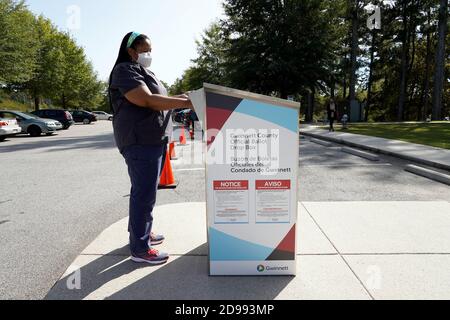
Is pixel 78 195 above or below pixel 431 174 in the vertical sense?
below

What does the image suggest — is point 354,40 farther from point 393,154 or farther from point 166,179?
point 166,179

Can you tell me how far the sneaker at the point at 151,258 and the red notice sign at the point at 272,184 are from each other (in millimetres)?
1139

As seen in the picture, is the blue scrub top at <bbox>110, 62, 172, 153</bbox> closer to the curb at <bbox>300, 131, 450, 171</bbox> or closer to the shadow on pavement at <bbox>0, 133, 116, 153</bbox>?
the curb at <bbox>300, 131, 450, 171</bbox>

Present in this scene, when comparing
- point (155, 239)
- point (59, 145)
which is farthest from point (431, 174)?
point (59, 145)

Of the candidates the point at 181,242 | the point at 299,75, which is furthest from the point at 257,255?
the point at 299,75

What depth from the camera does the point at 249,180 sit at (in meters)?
2.71

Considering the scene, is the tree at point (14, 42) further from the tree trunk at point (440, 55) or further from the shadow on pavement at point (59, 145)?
the tree trunk at point (440, 55)

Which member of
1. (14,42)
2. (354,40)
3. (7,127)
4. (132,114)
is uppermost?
(354,40)

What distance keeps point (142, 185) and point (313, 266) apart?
1.65m

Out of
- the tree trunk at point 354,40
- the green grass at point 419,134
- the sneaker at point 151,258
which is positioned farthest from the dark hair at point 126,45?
the tree trunk at point 354,40

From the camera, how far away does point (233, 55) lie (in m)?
27.6

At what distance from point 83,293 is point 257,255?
1394 millimetres

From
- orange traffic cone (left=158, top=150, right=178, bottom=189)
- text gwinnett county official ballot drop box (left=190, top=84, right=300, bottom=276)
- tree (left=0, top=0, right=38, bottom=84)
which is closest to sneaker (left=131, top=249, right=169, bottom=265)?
text gwinnett county official ballot drop box (left=190, top=84, right=300, bottom=276)
